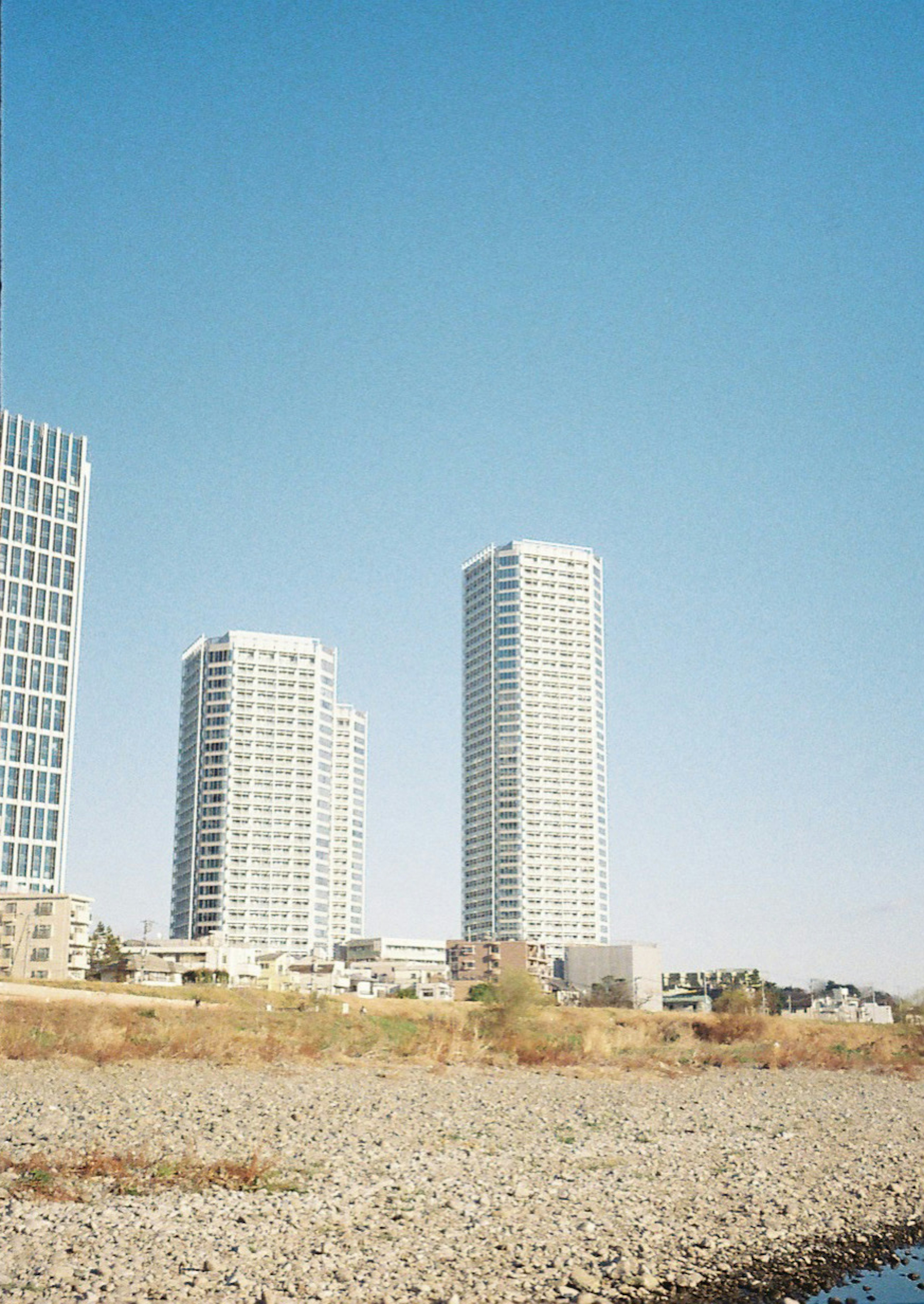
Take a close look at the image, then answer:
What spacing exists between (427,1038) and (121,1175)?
37.2 meters

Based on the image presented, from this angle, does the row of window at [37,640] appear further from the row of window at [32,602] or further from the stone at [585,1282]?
the stone at [585,1282]

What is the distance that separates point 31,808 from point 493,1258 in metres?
183

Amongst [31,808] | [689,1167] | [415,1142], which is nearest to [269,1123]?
[415,1142]

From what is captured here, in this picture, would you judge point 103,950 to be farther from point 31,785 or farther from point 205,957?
point 31,785

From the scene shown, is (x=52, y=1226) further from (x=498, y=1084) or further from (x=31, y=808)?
(x=31, y=808)

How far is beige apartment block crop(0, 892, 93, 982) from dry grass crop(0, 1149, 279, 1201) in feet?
364

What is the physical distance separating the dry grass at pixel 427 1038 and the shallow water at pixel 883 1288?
94.2ft

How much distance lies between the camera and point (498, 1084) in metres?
44.4

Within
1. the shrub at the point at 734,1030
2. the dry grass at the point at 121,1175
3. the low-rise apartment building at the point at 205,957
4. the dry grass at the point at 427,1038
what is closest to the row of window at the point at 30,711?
the low-rise apartment building at the point at 205,957

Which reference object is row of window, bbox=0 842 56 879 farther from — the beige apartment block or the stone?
the stone

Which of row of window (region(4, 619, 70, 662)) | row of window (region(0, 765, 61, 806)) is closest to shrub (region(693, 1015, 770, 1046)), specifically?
row of window (region(0, 765, 61, 806))

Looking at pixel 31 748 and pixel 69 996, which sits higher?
pixel 31 748

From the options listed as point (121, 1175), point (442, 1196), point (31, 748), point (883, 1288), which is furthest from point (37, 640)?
point (883, 1288)

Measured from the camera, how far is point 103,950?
154m
